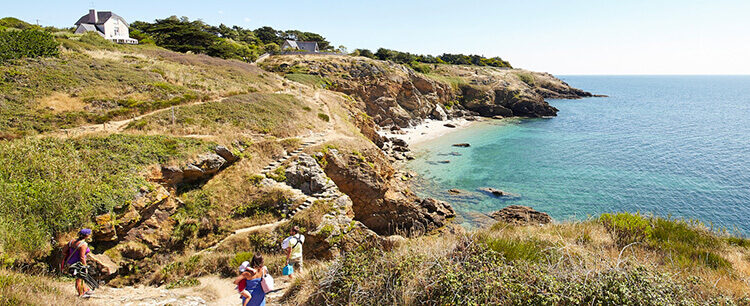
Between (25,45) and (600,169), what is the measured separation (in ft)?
173

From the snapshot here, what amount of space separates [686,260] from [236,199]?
1756 cm

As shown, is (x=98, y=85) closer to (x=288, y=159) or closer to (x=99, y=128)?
(x=99, y=128)

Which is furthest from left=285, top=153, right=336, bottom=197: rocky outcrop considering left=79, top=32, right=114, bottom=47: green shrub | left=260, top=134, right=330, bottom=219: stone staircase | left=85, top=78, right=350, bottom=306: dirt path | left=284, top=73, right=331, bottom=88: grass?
left=79, top=32, right=114, bottom=47: green shrub

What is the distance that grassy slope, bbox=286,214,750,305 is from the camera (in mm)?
6336

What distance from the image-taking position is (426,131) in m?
57.1

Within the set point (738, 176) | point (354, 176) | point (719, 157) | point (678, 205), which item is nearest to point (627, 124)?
point (719, 157)

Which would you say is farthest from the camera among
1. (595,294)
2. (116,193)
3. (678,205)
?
(678,205)

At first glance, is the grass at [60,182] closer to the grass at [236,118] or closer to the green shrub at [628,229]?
the grass at [236,118]

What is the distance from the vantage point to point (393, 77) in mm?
64125

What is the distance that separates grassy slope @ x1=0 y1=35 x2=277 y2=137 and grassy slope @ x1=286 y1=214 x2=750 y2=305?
62.5 feet

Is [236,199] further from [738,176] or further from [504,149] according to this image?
[738,176]

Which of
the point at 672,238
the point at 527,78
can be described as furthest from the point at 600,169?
the point at 527,78

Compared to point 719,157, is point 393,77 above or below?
above

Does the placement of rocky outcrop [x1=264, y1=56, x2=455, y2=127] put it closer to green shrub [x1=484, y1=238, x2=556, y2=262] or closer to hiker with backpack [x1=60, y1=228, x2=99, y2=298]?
hiker with backpack [x1=60, y1=228, x2=99, y2=298]
